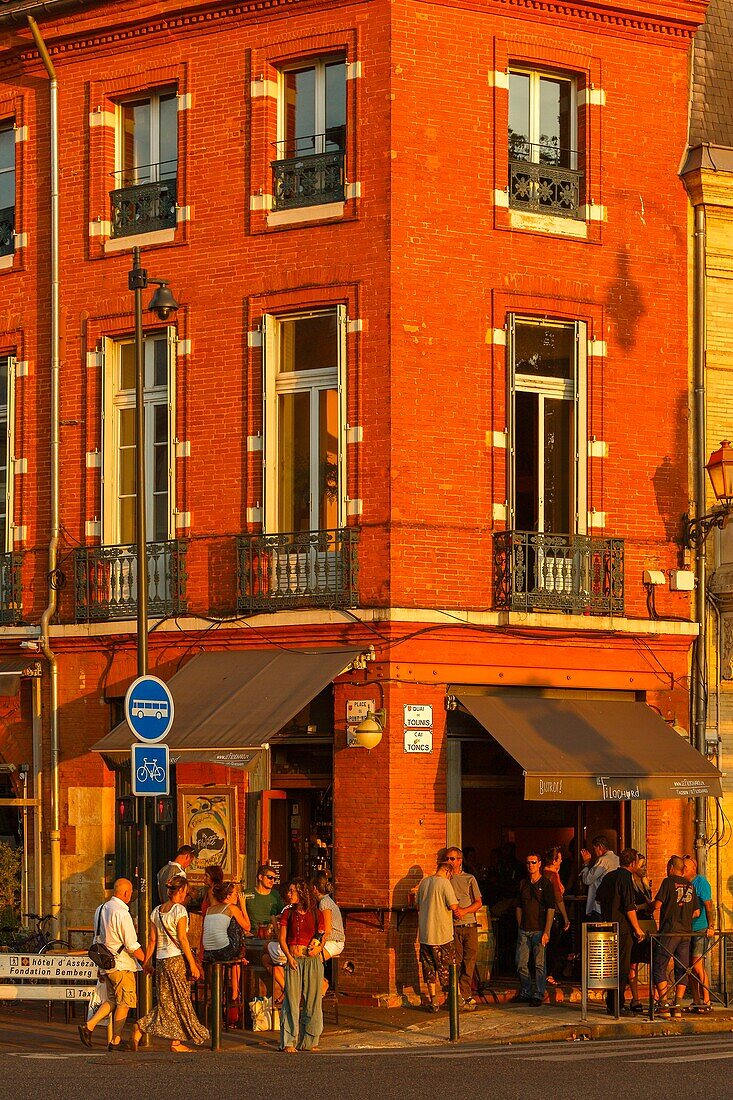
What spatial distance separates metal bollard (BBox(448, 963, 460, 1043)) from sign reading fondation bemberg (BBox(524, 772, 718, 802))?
10.8ft

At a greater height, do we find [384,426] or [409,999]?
[384,426]

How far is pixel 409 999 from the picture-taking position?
21500 mm

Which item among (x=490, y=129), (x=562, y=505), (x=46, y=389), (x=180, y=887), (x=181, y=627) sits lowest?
(x=180, y=887)

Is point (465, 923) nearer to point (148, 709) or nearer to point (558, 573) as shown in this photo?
point (558, 573)

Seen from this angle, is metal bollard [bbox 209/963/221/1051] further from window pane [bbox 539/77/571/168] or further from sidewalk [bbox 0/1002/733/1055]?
→ window pane [bbox 539/77/571/168]

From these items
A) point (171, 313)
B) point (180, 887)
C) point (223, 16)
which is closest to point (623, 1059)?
point (180, 887)

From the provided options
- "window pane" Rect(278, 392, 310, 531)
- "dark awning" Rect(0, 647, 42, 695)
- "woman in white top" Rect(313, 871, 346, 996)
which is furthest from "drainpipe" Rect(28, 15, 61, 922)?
"woman in white top" Rect(313, 871, 346, 996)

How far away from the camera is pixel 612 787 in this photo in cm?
2189

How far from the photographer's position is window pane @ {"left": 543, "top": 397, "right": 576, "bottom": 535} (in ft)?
76.6

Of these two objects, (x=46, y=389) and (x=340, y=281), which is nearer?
(x=340, y=281)

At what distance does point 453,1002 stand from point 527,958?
3.28 meters

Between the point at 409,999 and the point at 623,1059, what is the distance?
4.74 m

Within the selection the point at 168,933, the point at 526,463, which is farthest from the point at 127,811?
the point at 526,463

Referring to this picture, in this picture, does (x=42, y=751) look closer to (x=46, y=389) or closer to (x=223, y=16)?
(x=46, y=389)
